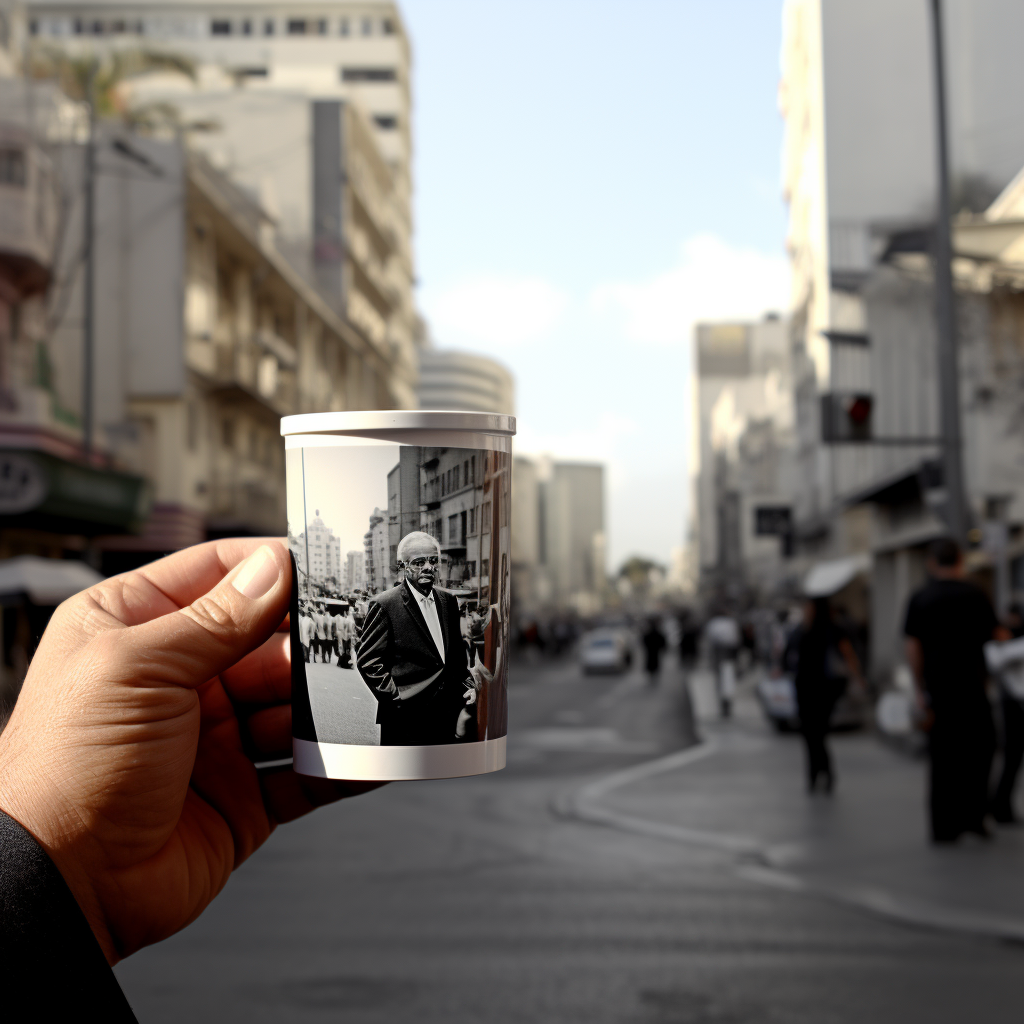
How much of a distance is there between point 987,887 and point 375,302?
2200 inches

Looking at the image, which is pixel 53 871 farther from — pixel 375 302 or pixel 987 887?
pixel 375 302

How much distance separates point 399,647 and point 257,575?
0.26 metres

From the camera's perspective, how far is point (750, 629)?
48.8m

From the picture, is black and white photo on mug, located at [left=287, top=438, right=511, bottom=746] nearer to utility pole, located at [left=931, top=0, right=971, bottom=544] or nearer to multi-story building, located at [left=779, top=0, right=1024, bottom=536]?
multi-story building, located at [left=779, top=0, right=1024, bottom=536]

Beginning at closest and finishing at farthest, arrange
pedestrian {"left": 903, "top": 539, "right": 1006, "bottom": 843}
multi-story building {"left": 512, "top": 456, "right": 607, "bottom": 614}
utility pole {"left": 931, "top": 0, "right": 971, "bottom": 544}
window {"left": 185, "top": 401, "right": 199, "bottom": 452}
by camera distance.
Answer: utility pole {"left": 931, "top": 0, "right": 971, "bottom": 544} → pedestrian {"left": 903, "top": 539, "right": 1006, "bottom": 843} → window {"left": 185, "top": 401, "right": 199, "bottom": 452} → multi-story building {"left": 512, "top": 456, "right": 607, "bottom": 614}

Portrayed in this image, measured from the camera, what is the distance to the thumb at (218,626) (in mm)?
1865

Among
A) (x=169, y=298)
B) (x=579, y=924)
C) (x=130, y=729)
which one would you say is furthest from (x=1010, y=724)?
(x=169, y=298)

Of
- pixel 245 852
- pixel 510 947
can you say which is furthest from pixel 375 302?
pixel 245 852

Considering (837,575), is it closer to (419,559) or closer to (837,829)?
(837,829)

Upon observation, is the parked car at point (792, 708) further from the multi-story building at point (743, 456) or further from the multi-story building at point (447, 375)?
the multi-story building at point (447, 375)

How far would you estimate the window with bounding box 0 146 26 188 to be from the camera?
24.6 meters

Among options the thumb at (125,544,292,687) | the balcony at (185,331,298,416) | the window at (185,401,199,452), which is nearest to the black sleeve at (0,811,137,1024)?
the thumb at (125,544,292,687)

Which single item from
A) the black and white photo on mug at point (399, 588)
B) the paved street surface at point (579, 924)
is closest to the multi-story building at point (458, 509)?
the black and white photo on mug at point (399, 588)

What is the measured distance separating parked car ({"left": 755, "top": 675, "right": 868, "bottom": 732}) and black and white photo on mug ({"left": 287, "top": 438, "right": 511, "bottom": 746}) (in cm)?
1758
